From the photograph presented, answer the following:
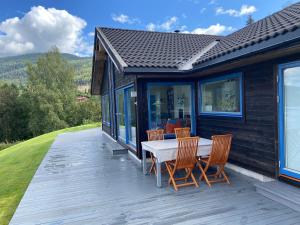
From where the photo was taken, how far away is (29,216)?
153 inches

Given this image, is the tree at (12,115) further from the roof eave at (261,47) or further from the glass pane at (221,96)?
the roof eave at (261,47)

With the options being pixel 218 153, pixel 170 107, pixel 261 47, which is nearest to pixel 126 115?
pixel 170 107

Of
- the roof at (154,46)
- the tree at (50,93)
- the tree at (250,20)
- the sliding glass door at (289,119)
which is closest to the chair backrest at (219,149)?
the sliding glass door at (289,119)

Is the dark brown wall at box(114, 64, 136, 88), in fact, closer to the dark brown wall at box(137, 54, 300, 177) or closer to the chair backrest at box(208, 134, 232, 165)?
the dark brown wall at box(137, 54, 300, 177)

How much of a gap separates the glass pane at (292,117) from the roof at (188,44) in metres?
0.85

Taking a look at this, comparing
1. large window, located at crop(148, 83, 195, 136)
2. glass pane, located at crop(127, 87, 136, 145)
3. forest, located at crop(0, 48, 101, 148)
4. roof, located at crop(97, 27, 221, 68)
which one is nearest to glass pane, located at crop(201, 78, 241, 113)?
large window, located at crop(148, 83, 195, 136)

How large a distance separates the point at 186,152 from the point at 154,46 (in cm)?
421

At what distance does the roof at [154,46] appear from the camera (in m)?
6.32

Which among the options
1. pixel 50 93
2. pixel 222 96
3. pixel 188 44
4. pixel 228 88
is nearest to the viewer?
pixel 228 88

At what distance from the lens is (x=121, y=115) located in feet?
31.0

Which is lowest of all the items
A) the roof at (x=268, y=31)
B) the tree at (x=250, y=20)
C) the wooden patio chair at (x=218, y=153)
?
the wooden patio chair at (x=218, y=153)

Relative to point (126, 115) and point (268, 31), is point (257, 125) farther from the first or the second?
point (126, 115)

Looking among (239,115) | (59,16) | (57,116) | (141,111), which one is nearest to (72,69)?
(57,116)

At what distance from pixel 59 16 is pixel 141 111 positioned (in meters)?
37.7
